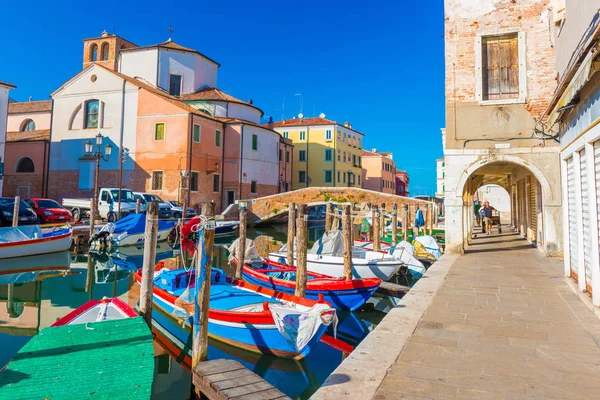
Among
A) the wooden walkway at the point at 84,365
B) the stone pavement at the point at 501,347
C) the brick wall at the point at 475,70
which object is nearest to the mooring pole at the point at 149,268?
the wooden walkway at the point at 84,365

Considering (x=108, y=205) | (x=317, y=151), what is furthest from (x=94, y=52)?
(x=317, y=151)

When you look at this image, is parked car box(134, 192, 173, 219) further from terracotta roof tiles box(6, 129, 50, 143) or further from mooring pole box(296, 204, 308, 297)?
mooring pole box(296, 204, 308, 297)

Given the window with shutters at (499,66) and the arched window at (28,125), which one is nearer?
the window with shutters at (499,66)

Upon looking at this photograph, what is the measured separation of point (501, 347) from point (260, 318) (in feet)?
10.5

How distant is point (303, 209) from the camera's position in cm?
879

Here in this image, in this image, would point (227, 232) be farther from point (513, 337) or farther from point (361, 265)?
point (513, 337)

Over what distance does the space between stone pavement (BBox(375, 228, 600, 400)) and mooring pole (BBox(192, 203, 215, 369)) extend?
2.42 meters

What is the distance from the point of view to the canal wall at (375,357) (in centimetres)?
360

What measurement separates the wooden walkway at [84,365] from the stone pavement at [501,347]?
2519mm

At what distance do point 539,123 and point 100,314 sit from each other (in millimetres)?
11592

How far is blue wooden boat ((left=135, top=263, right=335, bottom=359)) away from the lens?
18.5ft

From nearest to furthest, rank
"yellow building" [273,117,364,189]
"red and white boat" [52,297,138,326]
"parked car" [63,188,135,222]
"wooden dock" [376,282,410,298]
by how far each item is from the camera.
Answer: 1. "red and white boat" [52,297,138,326]
2. "wooden dock" [376,282,410,298]
3. "parked car" [63,188,135,222]
4. "yellow building" [273,117,364,189]

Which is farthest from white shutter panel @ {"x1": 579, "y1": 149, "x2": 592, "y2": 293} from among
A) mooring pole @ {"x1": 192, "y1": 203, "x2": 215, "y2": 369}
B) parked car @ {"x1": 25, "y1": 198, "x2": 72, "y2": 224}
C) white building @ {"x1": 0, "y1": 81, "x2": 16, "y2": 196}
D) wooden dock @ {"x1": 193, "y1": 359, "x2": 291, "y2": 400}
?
white building @ {"x1": 0, "y1": 81, "x2": 16, "y2": 196}

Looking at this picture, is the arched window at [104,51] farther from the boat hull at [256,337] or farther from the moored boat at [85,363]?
the moored boat at [85,363]
